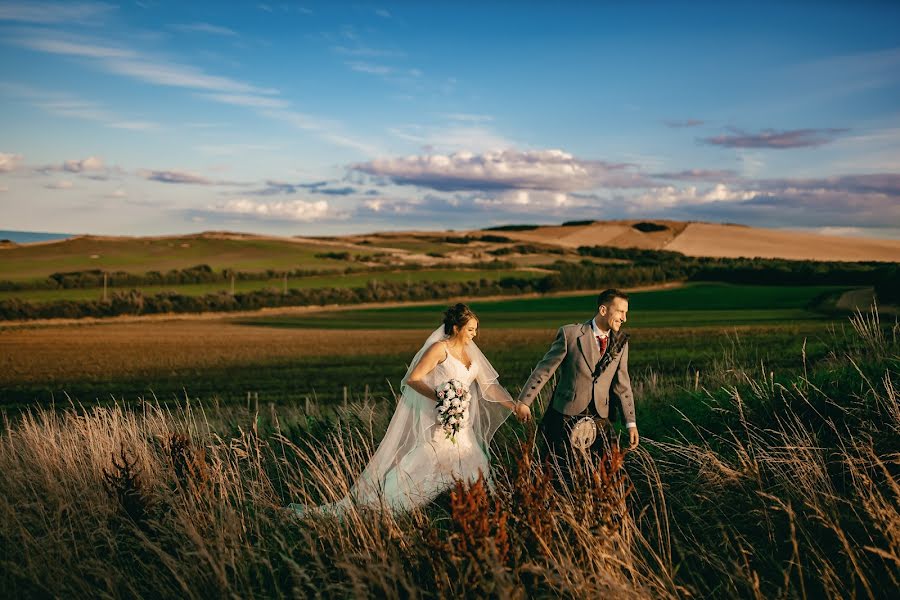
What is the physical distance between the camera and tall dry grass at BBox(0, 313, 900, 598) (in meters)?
4.41

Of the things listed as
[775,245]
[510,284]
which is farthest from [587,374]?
[775,245]

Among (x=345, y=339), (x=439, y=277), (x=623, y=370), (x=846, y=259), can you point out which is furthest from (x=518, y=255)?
(x=623, y=370)

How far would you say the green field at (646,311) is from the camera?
45.2m

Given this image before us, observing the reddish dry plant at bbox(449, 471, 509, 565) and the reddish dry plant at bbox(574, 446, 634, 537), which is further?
the reddish dry plant at bbox(574, 446, 634, 537)

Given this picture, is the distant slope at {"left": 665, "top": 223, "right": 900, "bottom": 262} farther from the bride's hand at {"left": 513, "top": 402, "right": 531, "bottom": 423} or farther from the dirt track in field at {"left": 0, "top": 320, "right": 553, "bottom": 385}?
the bride's hand at {"left": 513, "top": 402, "right": 531, "bottom": 423}

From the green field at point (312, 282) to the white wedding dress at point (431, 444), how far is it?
5889 centimetres

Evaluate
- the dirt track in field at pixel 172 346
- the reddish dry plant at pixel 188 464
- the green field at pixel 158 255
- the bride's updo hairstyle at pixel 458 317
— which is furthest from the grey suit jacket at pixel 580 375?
the green field at pixel 158 255

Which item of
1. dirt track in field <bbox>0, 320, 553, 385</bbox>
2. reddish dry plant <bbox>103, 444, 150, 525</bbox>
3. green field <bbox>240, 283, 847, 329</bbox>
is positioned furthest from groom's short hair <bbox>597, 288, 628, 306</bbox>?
green field <bbox>240, 283, 847, 329</bbox>

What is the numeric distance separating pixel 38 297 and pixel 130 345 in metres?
26.7

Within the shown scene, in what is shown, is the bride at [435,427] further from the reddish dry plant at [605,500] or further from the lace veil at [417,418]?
the reddish dry plant at [605,500]

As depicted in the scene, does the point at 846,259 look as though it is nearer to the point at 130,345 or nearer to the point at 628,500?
the point at 130,345

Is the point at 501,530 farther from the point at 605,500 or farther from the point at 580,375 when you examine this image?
the point at 580,375

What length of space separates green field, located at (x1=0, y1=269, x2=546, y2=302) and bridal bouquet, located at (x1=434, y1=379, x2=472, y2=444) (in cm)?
5934

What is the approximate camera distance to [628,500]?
22.5 feet
